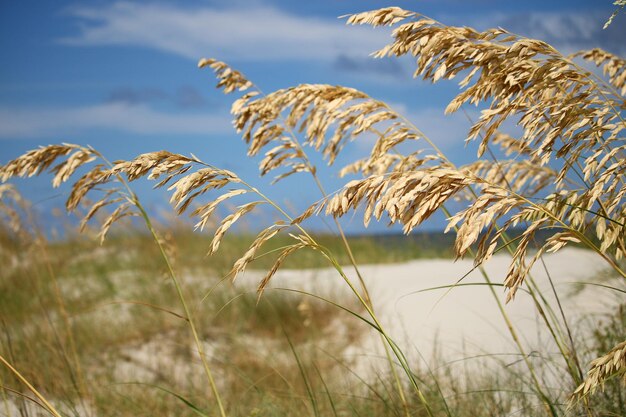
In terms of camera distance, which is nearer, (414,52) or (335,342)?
(414,52)

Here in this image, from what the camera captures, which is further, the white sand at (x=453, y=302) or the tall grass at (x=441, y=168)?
the white sand at (x=453, y=302)

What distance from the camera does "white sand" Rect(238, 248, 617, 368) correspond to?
4.67 metres

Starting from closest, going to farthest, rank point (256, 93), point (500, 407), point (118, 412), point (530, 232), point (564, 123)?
point (530, 232) → point (564, 123) → point (256, 93) → point (500, 407) → point (118, 412)

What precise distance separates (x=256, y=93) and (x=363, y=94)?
1.70ft

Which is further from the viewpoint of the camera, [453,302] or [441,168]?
[453,302]

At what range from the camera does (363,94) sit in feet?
7.43

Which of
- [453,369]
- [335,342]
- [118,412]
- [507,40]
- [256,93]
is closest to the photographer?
[507,40]

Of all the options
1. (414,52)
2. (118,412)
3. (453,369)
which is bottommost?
(118,412)

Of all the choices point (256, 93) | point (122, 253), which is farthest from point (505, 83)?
point (122, 253)

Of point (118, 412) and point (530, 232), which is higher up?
point (530, 232)

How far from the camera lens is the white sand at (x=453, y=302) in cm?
467

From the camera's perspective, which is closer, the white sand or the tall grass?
the tall grass

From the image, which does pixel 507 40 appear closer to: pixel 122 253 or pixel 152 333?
pixel 152 333

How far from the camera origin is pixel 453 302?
19.7 ft
